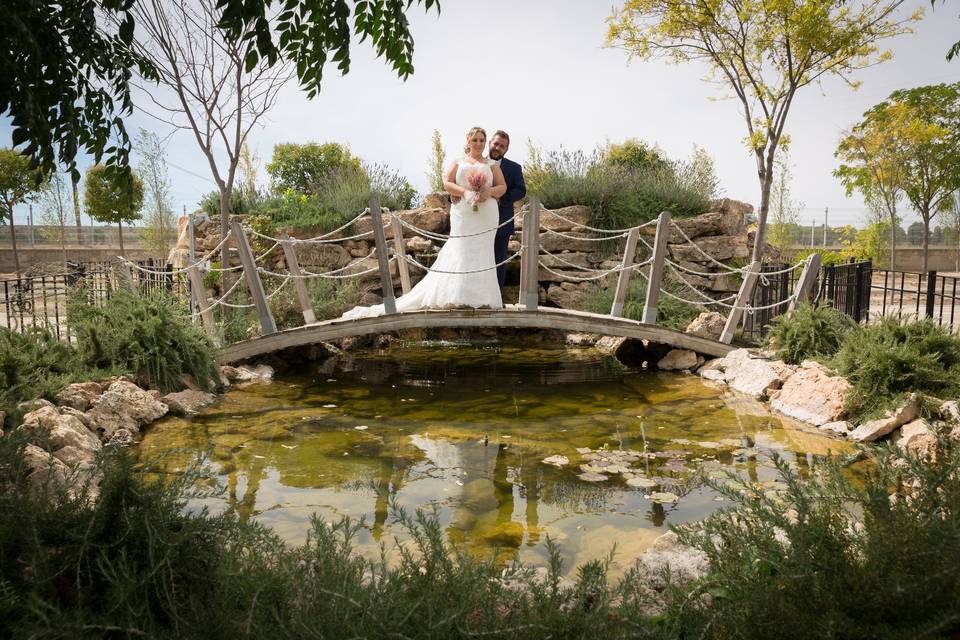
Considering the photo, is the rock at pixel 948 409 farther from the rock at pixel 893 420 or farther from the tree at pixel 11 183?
the tree at pixel 11 183

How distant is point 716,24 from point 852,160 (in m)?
12.7

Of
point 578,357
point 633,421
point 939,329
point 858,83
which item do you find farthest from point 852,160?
point 633,421

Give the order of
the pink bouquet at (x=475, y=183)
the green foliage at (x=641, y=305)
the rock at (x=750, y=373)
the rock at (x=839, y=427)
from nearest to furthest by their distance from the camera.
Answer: the rock at (x=839, y=427)
the rock at (x=750, y=373)
the pink bouquet at (x=475, y=183)
the green foliage at (x=641, y=305)

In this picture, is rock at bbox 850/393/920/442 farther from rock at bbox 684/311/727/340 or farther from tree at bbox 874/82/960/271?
tree at bbox 874/82/960/271

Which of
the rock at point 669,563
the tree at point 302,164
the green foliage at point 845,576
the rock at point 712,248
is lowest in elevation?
Result: the rock at point 669,563

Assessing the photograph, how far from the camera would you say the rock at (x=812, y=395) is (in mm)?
6371

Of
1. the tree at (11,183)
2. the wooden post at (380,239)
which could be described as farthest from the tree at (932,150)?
the tree at (11,183)

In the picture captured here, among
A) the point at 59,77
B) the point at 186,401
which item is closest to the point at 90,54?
the point at 59,77

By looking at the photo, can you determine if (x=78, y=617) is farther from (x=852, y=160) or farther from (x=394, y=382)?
(x=852, y=160)

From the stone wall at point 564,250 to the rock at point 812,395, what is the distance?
17.8 ft

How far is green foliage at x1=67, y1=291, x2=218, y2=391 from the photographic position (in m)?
7.08

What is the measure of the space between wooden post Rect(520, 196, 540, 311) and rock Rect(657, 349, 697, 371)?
92.3 inches

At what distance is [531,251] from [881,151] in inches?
638

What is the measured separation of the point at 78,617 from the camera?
70.6 inches
